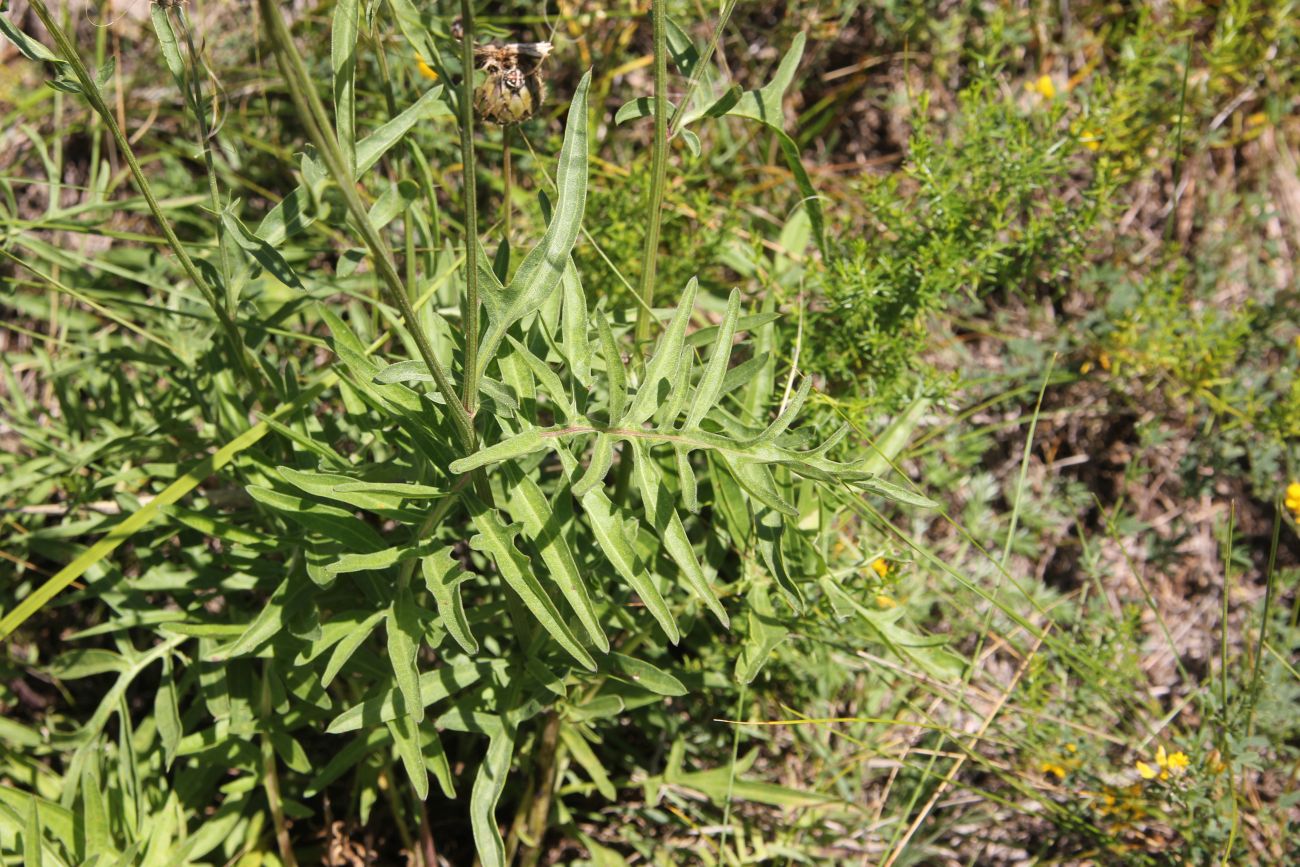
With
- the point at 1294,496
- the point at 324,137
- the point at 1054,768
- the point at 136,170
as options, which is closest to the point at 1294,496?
the point at 1294,496

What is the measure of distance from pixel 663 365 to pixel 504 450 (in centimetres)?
29

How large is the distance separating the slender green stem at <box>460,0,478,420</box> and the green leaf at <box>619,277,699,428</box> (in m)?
0.23

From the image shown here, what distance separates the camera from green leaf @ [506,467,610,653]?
59.3 inches

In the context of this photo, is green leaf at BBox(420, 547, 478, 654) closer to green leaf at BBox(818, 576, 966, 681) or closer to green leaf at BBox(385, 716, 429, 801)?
green leaf at BBox(385, 716, 429, 801)

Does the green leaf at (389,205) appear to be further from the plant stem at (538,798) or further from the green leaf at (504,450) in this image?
the plant stem at (538,798)

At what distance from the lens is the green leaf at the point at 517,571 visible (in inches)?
58.6

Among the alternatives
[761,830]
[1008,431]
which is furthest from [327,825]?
[1008,431]

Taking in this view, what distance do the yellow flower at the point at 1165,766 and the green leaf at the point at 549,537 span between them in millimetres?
1418

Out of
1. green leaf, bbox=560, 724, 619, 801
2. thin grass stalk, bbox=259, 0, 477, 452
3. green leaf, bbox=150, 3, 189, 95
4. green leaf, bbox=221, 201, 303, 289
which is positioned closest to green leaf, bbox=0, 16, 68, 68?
green leaf, bbox=150, 3, 189, 95

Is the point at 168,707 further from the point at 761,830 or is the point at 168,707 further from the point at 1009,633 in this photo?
the point at 1009,633

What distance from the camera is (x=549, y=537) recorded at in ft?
5.11

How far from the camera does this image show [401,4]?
167 centimetres

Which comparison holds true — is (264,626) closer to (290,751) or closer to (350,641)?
(350,641)

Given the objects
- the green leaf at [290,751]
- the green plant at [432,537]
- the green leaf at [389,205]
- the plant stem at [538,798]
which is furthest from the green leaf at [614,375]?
the green leaf at [290,751]
